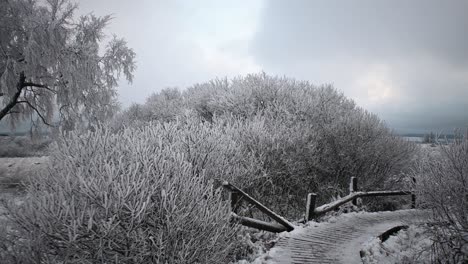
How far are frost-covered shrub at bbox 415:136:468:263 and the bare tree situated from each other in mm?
15568

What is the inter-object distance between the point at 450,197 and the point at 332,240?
3.25m

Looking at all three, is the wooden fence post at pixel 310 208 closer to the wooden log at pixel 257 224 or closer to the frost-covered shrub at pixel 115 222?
the wooden log at pixel 257 224

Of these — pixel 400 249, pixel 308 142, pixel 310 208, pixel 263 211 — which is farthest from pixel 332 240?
pixel 308 142

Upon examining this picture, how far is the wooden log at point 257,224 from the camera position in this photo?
7.93 metres

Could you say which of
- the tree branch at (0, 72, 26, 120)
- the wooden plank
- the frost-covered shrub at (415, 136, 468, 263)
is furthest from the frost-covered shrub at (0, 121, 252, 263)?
the tree branch at (0, 72, 26, 120)

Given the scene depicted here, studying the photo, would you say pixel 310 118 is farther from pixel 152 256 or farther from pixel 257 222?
pixel 152 256

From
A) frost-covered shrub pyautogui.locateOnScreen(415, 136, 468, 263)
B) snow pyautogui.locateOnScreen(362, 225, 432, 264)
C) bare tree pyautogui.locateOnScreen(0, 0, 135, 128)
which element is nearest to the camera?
frost-covered shrub pyautogui.locateOnScreen(415, 136, 468, 263)

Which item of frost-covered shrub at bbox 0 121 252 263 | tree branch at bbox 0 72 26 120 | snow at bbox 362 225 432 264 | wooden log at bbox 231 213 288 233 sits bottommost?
snow at bbox 362 225 432 264

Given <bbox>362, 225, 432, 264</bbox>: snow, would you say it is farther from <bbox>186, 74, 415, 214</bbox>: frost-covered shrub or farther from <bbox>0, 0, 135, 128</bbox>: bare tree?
<bbox>0, 0, 135, 128</bbox>: bare tree

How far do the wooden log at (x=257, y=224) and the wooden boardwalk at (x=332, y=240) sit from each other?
16.2 inches

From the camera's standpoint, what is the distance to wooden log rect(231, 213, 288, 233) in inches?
312

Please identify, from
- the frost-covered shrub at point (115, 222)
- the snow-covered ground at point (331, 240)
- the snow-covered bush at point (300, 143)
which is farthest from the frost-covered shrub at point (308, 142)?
the frost-covered shrub at point (115, 222)

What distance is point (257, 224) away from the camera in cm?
846

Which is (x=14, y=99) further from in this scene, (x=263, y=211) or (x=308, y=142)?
(x=308, y=142)
